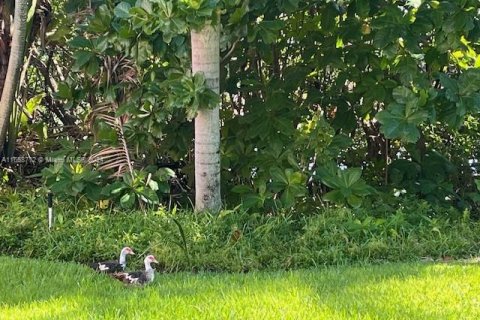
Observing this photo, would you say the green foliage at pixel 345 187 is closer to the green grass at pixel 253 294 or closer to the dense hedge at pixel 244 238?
the dense hedge at pixel 244 238

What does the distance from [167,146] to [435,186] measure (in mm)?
2713

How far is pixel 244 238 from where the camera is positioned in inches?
211

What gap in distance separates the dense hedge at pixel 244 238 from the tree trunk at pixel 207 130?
0.24 metres

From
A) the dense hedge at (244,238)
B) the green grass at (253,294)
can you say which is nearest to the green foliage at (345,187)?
the dense hedge at (244,238)

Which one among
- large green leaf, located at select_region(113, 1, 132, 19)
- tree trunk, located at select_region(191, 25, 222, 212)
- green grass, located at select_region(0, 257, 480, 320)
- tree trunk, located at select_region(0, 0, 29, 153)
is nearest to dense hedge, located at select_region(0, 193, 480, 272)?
tree trunk, located at select_region(191, 25, 222, 212)

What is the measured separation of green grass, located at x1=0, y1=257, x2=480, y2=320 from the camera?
11.5 ft

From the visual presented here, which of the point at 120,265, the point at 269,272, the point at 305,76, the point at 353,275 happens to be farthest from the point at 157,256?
the point at 305,76

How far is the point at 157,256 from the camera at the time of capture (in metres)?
5.11

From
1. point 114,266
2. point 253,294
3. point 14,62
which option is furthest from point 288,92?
point 253,294

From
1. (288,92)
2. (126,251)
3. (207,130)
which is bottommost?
(126,251)

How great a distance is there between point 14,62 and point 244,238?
2.88m

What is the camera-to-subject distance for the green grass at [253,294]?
3.50m

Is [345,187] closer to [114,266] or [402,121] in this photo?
[402,121]

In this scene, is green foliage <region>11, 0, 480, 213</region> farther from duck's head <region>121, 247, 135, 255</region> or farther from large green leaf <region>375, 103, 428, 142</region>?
duck's head <region>121, 247, 135, 255</region>
